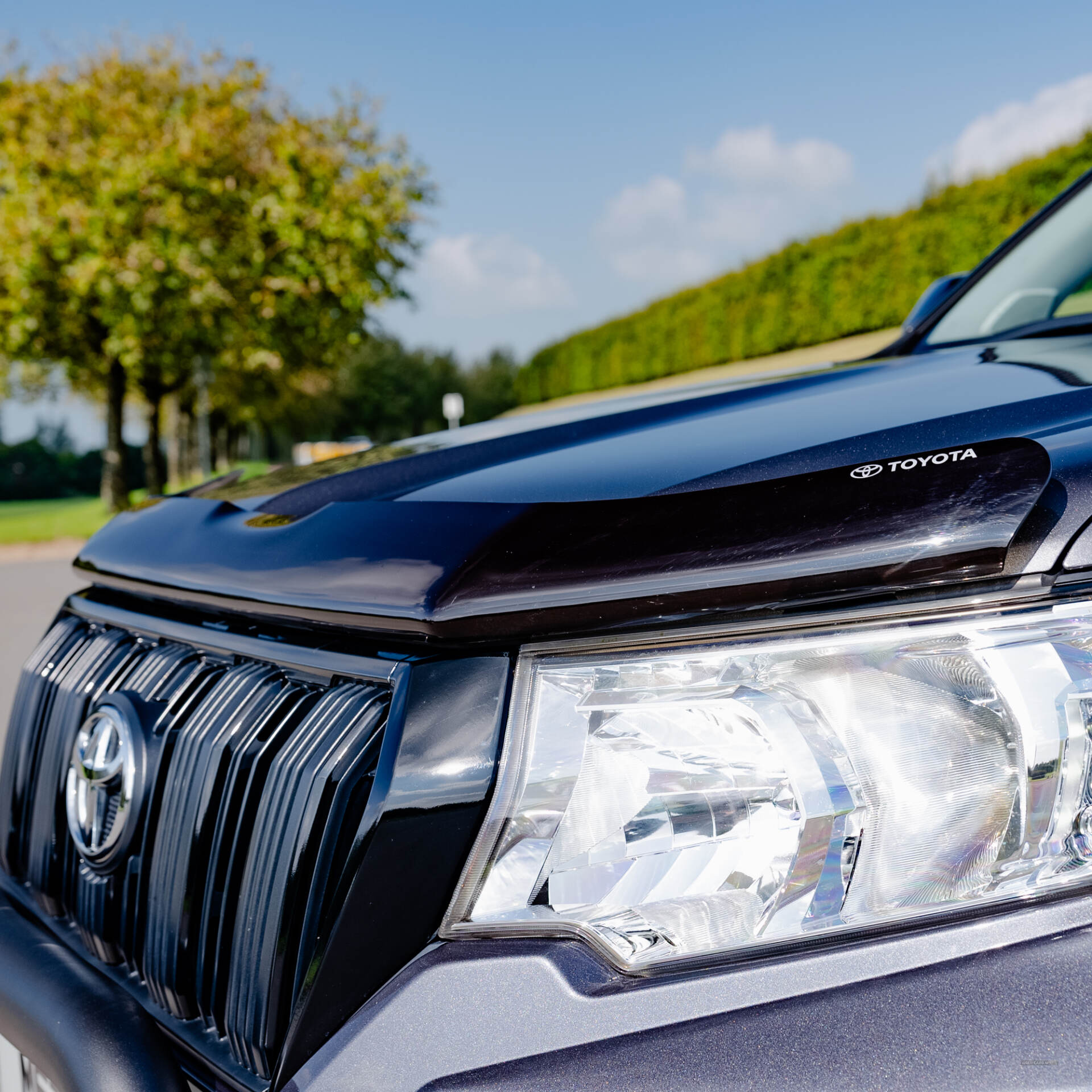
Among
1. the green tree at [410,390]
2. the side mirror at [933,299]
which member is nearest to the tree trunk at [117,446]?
the side mirror at [933,299]

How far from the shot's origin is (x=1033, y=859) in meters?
0.91

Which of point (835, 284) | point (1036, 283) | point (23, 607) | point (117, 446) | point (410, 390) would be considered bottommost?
point (23, 607)

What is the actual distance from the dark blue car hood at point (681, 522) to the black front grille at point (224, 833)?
9cm

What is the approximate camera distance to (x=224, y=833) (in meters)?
1.14

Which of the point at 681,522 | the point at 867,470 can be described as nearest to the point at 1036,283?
the point at 867,470

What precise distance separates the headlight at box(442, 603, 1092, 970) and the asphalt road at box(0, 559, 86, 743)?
14.6ft

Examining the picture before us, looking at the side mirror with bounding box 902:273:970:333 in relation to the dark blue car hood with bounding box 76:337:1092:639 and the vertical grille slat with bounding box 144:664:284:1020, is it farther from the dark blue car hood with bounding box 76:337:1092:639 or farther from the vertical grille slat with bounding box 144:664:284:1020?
the vertical grille slat with bounding box 144:664:284:1020

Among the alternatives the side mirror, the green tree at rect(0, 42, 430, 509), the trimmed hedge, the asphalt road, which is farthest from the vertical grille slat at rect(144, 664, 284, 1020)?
the green tree at rect(0, 42, 430, 509)

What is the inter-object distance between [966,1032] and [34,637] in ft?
28.8

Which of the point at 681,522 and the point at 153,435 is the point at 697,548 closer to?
the point at 681,522

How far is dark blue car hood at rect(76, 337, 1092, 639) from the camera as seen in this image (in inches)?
35.5

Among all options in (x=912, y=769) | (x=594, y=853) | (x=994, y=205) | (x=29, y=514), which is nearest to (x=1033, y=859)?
(x=912, y=769)

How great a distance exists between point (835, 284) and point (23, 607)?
24.0 metres

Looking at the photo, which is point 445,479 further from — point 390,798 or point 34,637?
point 34,637
